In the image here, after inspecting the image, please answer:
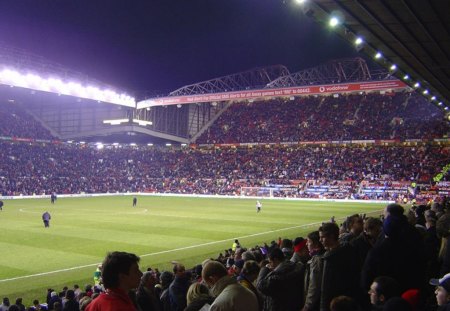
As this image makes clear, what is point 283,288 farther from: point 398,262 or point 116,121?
point 116,121

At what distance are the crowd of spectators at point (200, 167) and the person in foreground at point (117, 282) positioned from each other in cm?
5476

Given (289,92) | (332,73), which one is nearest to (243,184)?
(289,92)

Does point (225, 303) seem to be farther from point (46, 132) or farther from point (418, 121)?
point (46, 132)

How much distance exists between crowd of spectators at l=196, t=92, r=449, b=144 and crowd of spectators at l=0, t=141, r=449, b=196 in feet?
6.79

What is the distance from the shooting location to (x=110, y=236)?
24.3m

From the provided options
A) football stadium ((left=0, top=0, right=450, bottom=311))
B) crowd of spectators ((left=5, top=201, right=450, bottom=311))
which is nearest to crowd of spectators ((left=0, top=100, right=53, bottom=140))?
football stadium ((left=0, top=0, right=450, bottom=311))

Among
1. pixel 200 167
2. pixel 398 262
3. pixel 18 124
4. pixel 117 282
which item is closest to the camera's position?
pixel 117 282

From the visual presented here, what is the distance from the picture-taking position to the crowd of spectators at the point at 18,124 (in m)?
67.3

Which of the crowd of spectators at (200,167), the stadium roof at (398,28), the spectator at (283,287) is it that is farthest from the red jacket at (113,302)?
the crowd of spectators at (200,167)

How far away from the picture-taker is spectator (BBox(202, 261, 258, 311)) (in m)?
3.73

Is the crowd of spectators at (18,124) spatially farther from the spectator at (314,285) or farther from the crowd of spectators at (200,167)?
the spectator at (314,285)

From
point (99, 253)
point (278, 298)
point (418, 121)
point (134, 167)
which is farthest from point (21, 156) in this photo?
point (278, 298)

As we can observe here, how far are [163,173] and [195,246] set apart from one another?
5446 cm

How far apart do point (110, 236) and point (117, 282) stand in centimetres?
2186
